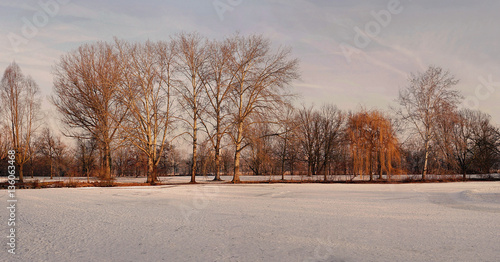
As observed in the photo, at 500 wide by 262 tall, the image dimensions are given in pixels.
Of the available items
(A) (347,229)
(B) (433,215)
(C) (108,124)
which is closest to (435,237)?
(A) (347,229)

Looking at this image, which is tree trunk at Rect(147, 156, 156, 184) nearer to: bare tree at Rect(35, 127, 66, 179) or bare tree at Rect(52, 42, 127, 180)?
bare tree at Rect(52, 42, 127, 180)

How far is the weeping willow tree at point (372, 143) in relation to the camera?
25.8 metres

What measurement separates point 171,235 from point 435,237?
16.0 feet

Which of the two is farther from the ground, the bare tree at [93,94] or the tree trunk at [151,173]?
the bare tree at [93,94]

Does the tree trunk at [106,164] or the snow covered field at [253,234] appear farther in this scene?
the tree trunk at [106,164]

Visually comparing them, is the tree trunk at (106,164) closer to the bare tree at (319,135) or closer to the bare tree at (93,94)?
the bare tree at (93,94)

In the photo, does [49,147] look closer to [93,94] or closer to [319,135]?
[93,94]

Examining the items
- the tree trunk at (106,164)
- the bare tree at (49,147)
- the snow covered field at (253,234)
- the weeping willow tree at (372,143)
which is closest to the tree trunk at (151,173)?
the tree trunk at (106,164)

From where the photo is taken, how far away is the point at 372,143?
85.5 ft

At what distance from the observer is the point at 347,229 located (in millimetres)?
6238

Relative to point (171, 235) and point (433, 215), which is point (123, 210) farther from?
point (433, 215)

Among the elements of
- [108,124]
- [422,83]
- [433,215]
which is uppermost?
[422,83]

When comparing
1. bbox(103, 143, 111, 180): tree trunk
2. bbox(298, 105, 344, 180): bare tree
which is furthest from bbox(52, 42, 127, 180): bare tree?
bbox(298, 105, 344, 180): bare tree

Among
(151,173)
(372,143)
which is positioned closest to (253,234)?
(151,173)
